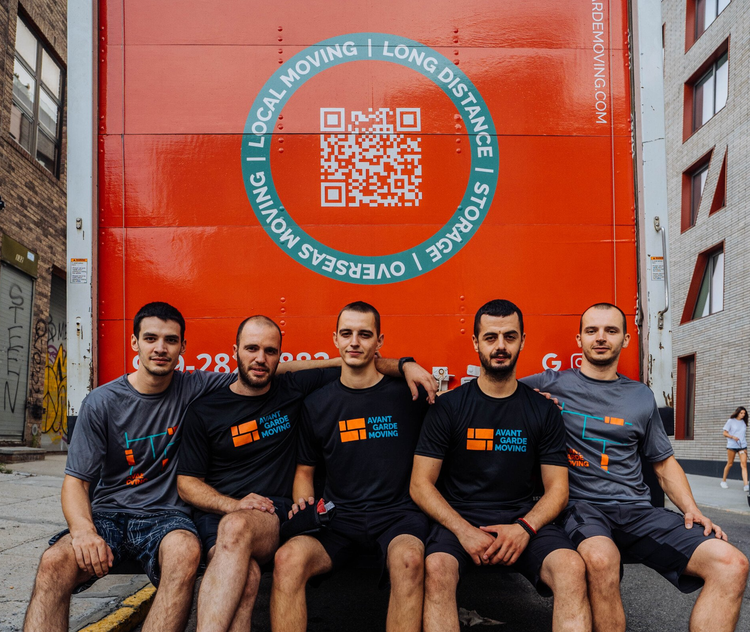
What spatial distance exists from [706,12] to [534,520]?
17564 millimetres

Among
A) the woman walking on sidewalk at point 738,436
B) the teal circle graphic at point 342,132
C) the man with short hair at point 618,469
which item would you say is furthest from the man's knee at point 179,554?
the woman walking on sidewalk at point 738,436

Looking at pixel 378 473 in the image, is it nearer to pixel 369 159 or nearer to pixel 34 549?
pixel 369 159

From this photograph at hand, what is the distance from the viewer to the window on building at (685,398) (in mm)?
16156

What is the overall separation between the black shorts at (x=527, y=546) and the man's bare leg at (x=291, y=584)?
0.52 m

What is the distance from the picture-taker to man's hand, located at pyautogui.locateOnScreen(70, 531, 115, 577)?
2.89 meters

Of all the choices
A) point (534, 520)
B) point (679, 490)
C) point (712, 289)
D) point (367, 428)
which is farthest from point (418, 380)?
point (712, 289)

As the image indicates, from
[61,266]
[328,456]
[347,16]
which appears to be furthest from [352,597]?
[61,266]

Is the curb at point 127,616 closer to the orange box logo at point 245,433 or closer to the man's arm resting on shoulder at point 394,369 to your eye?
the orange box logo at point 245,433

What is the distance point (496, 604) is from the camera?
4.28m

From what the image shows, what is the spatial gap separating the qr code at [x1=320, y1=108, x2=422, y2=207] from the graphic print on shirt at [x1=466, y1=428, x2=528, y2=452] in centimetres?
120

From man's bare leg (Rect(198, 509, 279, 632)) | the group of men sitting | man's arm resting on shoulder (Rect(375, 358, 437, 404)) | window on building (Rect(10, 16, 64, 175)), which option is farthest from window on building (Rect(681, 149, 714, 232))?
man's bare leg (Rect(198, 509, 279, 632))

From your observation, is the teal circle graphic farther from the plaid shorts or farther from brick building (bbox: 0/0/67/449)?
brick building (bbox: 0/0/67/449)

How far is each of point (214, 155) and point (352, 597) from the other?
2.94 metres

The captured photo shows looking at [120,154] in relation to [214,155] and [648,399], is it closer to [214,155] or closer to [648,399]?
[214,155]
